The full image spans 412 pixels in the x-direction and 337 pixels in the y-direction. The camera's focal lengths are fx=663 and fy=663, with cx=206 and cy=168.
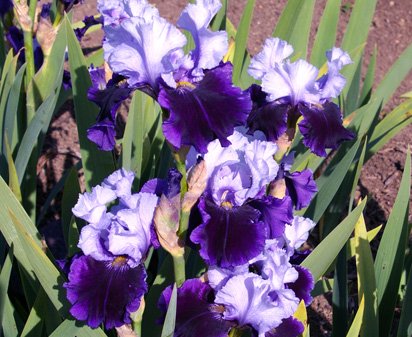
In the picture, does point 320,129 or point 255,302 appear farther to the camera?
point 320,129

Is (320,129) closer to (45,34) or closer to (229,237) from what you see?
(229,237)

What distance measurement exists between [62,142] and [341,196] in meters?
1.33

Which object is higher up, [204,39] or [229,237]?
[204,39]

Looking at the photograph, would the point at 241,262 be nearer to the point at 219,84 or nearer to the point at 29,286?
the point at 219,84

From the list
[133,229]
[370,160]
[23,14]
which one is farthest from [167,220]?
[370,160]

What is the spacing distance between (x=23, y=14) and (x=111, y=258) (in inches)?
44.9

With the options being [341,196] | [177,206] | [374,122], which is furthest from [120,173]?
[374,122]

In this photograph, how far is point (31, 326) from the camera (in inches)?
55.8

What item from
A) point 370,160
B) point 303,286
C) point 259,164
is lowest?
point 370,160

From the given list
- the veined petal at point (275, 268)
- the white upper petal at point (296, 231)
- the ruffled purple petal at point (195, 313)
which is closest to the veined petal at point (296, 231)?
the white upper petal at point (296, 231)

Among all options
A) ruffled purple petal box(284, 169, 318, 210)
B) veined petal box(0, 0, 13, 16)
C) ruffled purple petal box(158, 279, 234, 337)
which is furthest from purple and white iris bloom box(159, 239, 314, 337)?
veined petal box(0, 0, 13, 16)

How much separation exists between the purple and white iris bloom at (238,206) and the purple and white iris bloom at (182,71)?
83mm

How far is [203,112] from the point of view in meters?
1.03

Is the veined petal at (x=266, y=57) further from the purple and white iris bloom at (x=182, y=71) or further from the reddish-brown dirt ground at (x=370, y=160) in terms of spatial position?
the reddish-brown dirt ground at (x=370, y=160)
